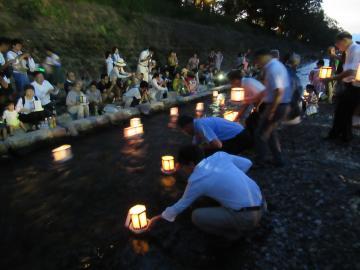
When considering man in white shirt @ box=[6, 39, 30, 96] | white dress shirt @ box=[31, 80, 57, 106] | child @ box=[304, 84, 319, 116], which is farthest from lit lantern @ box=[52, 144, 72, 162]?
child @ box=[304, 84, 319, 116]

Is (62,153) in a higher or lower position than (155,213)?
higher

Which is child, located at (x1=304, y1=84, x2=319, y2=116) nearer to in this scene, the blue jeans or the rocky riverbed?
the rocky riverbed

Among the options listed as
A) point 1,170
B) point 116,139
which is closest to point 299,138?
point 116,139

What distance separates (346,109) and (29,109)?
7910 millimetres

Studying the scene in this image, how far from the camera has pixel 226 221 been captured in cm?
398

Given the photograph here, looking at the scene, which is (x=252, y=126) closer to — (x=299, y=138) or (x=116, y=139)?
(x=299, y=138)

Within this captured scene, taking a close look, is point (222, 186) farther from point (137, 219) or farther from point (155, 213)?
point (155, 213)

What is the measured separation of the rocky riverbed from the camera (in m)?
4.16

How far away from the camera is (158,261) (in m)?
4.24

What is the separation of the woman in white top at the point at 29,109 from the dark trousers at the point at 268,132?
623 centimetres

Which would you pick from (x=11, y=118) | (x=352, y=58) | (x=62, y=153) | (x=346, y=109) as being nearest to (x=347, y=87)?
(x=346, y=109)

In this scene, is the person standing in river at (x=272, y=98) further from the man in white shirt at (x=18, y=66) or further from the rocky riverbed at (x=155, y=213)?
the man in white shirt at (x=18, y=66)

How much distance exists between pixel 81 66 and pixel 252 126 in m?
11.7

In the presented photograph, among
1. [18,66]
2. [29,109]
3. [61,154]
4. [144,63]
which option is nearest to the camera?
[61,154]
